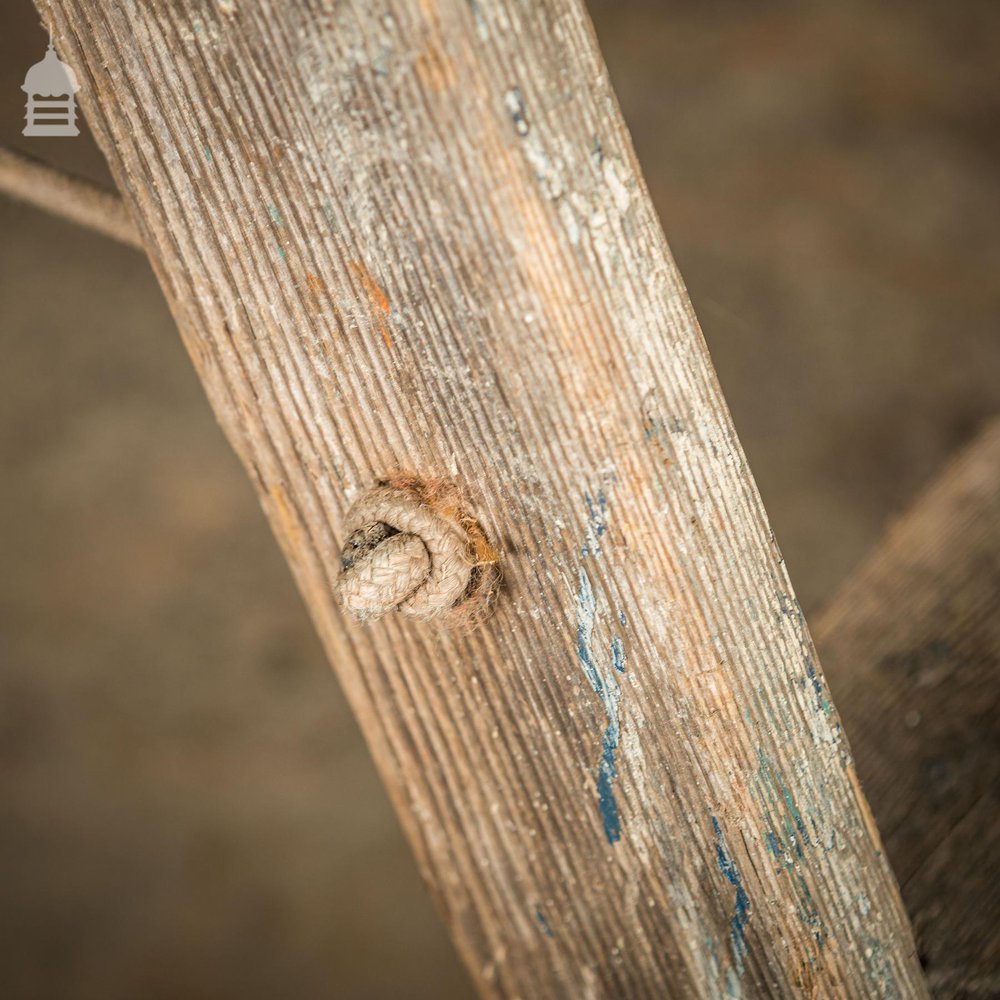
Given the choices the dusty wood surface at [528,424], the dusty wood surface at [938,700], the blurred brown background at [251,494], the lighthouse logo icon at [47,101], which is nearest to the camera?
the dusty wood surface at [528,424]

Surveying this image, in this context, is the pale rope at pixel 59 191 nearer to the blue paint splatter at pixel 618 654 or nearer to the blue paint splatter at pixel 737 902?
the blue paint splatter at pixel 618 654

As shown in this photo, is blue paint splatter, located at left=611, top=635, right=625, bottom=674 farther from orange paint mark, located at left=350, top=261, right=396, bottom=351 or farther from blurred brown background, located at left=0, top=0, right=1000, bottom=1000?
blurred brown background, located at left=0, top=0, right=1000, bottom=1000

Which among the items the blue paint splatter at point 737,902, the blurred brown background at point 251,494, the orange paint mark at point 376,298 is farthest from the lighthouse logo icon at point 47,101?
the blurred brown background at point 251,494

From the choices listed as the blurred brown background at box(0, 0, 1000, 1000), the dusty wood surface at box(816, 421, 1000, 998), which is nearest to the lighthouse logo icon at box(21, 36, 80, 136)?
the dusty wood surface at box(816, 421, 1000, 998)

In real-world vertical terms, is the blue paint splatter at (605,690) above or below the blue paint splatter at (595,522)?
below

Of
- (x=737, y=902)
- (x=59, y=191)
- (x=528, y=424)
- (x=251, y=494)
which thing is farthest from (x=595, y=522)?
(x=251, y=494)

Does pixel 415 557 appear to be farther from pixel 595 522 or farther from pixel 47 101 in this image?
pixel 47 101

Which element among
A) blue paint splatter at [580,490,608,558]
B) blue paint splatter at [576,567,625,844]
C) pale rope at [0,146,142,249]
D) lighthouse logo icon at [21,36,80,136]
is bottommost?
blue paint splatter at [576,567,625,844]
